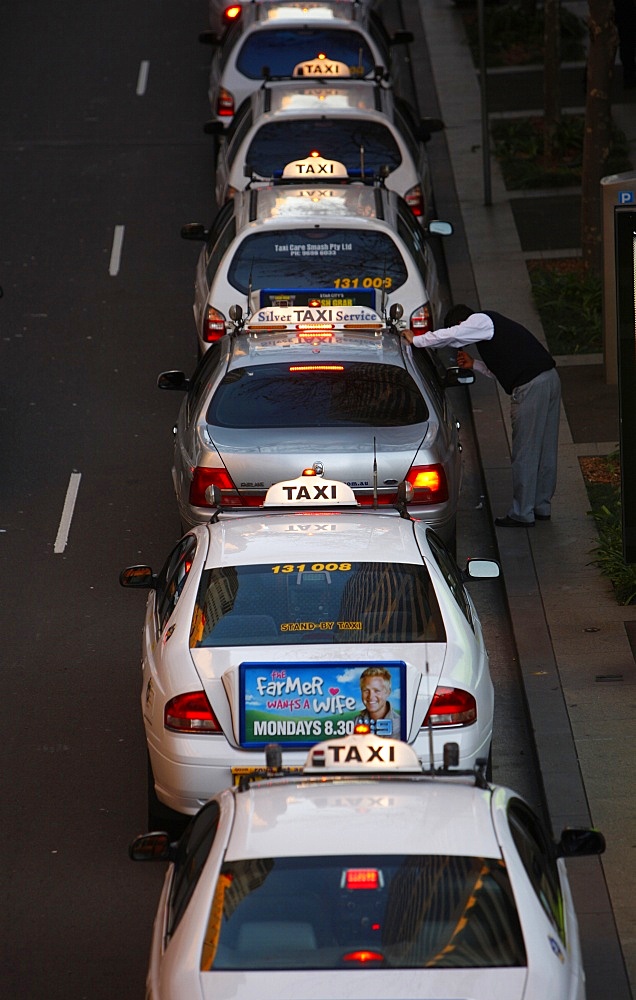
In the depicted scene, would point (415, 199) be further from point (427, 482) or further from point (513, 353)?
point (427, 482)

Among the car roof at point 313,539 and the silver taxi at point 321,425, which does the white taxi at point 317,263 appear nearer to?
the silver taxi at point 321,425

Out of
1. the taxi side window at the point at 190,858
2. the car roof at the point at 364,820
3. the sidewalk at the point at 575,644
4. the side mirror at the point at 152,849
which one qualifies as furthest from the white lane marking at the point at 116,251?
the car roof at the point at 364,820

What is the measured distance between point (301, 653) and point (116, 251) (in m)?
12.9

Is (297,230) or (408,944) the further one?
(297,230)

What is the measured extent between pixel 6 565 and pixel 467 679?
5476mm

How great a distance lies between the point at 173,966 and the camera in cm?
541

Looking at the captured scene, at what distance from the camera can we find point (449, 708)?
7.82m

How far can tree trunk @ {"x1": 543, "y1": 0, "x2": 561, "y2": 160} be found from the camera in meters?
22.0

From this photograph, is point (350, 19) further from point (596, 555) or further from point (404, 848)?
point (404, 848)

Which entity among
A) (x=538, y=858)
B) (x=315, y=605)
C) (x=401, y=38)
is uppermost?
(x=538, y=858)

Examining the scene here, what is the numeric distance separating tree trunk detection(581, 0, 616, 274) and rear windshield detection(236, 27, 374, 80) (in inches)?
155

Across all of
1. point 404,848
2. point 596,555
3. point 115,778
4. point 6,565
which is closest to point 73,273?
point 6,565

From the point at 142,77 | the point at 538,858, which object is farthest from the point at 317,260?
the point at 142,77

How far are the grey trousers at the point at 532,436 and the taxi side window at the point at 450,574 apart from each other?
3735mm
